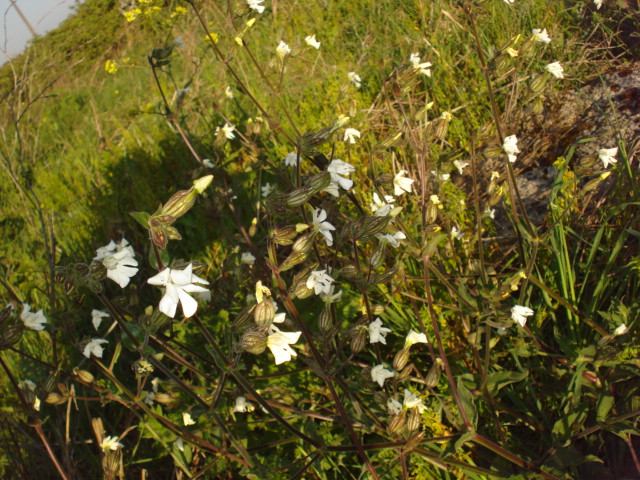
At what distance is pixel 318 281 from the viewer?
1.31 m

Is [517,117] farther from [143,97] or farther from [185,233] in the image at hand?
[143,97]

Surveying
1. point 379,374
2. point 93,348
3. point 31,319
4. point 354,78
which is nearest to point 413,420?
point 379,374

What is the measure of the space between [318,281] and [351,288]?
0.78m

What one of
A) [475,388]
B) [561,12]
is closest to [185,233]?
[475,388]

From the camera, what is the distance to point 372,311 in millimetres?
1605

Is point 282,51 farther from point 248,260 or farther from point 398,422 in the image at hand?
point 398,422

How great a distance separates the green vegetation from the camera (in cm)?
134

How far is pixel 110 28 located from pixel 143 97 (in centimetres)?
412

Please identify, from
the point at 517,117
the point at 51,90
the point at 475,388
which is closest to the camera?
the point at 475,388

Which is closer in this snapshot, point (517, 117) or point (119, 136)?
point (517, 117)

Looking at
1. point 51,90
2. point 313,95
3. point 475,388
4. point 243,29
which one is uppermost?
point 51,90

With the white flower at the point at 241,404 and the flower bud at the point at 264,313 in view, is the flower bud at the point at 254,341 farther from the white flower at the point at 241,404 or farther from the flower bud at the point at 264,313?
the white flower at the point at 241,404

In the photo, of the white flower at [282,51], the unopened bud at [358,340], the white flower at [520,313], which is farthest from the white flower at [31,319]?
the white flower at [520,313]

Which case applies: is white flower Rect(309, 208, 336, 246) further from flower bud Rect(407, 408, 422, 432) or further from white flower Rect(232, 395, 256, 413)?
white flower Rect(232, 395, 256, 413)
